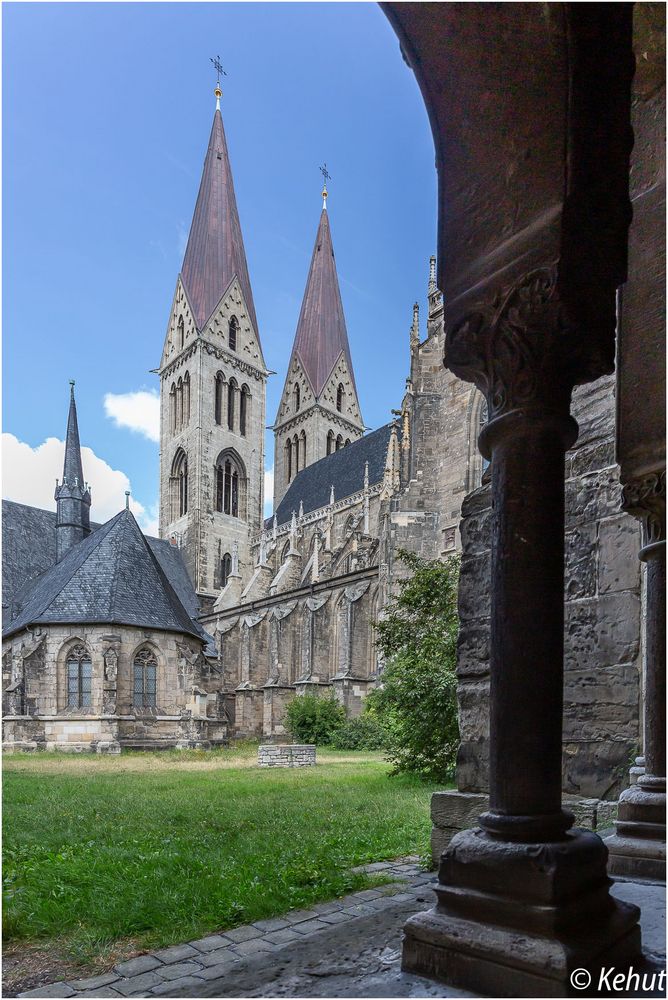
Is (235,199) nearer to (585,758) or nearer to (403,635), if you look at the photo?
(403,635)

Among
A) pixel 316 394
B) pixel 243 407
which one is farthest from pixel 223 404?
pixel 316 394

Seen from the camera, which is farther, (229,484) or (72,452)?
(229,484)

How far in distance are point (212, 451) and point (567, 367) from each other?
48380 mm

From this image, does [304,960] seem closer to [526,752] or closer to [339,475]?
[526,752]

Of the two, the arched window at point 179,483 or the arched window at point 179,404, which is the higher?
the arched window at point 179,404

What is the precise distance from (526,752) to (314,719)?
25222 mm

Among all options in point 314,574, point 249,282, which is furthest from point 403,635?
point 249,282

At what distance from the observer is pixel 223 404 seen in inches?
1999

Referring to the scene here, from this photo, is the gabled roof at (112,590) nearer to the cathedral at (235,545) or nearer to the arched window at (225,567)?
the cathedral at (235,545)

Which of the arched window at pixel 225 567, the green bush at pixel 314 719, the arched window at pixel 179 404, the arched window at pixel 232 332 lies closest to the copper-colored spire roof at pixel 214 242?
the arched window at pixel 232 332

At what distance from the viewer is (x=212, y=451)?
162ft

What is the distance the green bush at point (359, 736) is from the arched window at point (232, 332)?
35.5 metres

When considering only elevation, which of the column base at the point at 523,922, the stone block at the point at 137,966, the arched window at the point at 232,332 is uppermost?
the arched window at the point at 232,332

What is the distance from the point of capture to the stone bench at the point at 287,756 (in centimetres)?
1593
